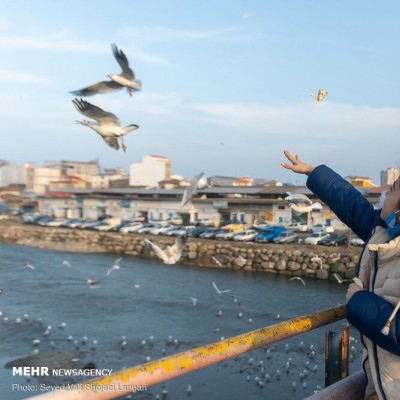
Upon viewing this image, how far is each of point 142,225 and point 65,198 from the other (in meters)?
10.6

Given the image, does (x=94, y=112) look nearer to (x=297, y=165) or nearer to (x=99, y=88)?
(x=99, y=88)

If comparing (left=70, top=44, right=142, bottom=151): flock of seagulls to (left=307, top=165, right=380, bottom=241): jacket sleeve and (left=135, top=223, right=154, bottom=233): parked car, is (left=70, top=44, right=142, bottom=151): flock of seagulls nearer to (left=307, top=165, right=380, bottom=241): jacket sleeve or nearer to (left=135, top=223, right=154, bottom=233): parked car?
(left=307, top=165, right=380, bottom=241): jacket sleeve

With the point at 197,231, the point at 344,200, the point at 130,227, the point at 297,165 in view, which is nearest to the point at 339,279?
the point at 197,231

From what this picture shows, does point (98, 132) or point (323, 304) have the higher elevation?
point (98, 132)

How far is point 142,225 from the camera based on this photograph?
27.8 metres

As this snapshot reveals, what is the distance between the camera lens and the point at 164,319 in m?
11.1

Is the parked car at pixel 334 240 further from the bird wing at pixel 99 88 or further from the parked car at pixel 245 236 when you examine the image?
the bird wing at pixel 99 88

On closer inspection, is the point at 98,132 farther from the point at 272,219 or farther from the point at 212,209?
the point at 212,209

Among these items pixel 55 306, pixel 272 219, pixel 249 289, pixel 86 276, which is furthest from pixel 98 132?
pixel 272 219

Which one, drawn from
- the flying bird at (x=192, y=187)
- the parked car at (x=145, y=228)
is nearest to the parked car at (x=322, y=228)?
the parked car at (x=145, y=228)

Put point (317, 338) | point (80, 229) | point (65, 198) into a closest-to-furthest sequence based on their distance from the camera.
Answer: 1. point (317, 338)
2. point (80, 229)
3. point (65, 198)

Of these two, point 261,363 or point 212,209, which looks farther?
point 212,209

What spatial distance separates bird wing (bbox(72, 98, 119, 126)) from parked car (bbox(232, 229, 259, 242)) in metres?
19.4

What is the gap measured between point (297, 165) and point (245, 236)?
21.3 meters
